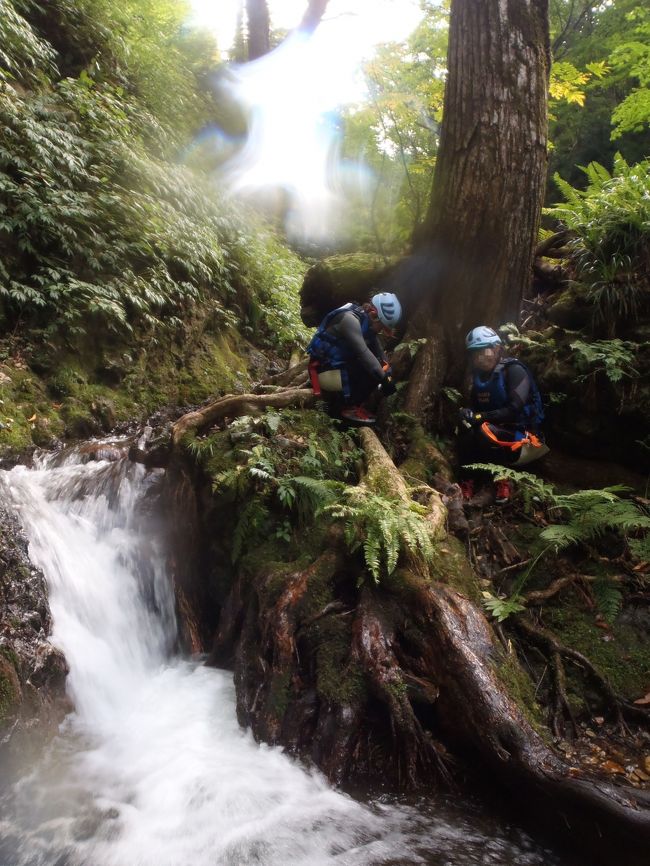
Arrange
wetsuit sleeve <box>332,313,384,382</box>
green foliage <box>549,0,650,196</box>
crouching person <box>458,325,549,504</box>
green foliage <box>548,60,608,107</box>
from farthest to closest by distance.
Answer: green foliage <box>549,0,650,196</box>, green foliage <box>548,60,608,107</box>, wetsuit sleeve <box>332,313,384,382</box>, crouching person <box>458,325,549,504</box>

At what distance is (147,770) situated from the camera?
11.0 feet

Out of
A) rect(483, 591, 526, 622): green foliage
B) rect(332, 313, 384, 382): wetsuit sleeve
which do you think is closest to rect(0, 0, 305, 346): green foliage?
rect(332, 313, 384, 382): wetsuit sleeve

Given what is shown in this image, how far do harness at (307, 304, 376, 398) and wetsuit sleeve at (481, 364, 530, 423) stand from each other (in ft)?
5.46

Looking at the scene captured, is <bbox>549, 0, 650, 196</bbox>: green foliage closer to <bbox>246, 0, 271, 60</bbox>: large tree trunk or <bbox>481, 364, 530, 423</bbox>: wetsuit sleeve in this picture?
<bbox>481, 364, 530, 423</bbox>: wetsuit sleeve

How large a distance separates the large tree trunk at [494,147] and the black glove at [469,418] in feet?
4.11

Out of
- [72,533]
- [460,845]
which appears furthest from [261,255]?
[460,845]

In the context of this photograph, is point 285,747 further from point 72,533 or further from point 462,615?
point 72,533

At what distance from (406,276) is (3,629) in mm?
5240

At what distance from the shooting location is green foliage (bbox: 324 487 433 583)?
3.35 meters

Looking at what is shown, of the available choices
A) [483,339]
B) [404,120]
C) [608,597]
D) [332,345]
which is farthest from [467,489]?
[404,120]

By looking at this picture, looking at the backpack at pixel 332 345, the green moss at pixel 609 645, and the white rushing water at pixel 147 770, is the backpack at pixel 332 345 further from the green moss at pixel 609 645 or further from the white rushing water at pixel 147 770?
the green moss at pixel 609 645

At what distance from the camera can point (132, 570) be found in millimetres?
4996

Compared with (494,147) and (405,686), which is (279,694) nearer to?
(405,686)

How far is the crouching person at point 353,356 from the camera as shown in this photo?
5438 millimetres
